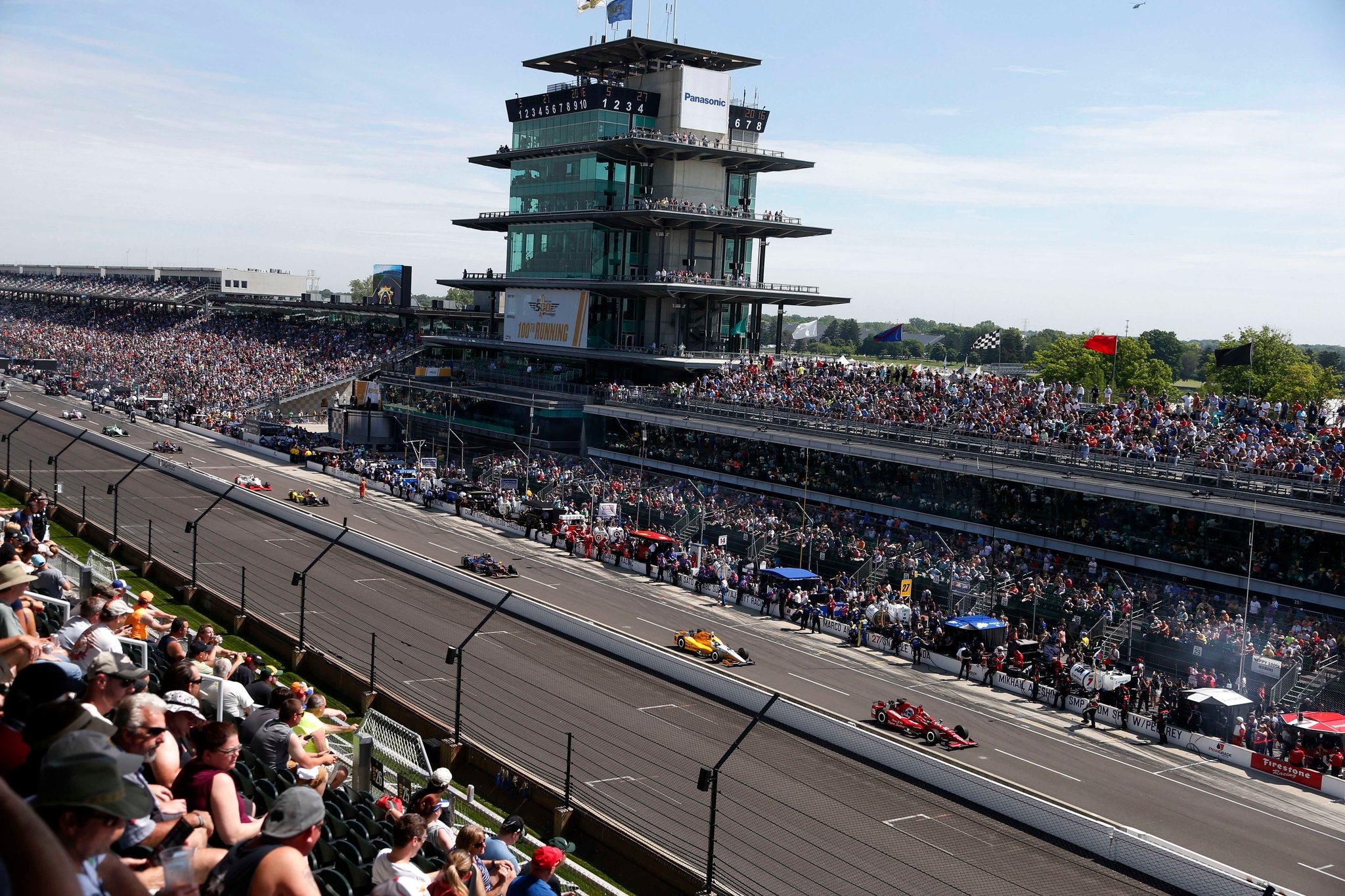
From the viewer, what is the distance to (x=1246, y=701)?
2603cm

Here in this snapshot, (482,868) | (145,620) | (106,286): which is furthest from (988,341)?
(106,286)

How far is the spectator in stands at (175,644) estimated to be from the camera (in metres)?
13.0

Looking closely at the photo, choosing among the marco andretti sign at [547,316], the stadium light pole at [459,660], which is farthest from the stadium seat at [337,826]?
the marco andretti sign at [547,316]

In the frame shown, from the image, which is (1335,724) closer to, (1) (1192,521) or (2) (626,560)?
(1) (1192,521)

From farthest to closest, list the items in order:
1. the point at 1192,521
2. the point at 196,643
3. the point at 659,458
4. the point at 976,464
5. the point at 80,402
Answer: the point at 80,402
the point at 659,458
the point at 976,464
the point at 1192,521
the point at 196,643

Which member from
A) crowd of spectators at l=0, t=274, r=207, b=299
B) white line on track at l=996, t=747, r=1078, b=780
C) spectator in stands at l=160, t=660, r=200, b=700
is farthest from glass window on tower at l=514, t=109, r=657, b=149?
crowd of spectators at l=0, t=274, r=207, b=299

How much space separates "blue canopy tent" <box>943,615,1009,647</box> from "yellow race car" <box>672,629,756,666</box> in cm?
592

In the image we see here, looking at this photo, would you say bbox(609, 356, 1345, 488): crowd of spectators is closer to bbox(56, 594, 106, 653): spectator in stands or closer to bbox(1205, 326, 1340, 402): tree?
bbox(56, 594, 106, 653): spectator in stands

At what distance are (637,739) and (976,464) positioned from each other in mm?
27309

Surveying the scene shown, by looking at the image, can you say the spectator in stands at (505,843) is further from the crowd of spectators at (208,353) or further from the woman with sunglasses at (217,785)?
the crowd of spectators at (208,353)

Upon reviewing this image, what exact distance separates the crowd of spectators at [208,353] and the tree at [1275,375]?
73259 mm

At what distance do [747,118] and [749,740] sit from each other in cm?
5951

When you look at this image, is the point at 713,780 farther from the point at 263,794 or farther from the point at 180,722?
the point at 180,722

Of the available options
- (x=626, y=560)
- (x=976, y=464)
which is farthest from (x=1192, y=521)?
(x=626, y=560)
